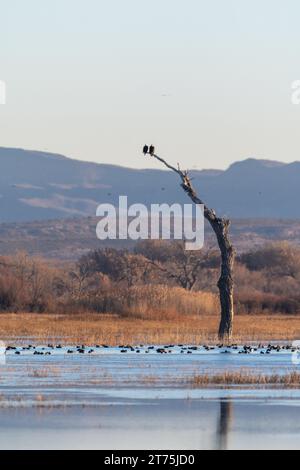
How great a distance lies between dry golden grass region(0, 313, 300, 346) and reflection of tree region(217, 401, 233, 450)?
1661 centimetres

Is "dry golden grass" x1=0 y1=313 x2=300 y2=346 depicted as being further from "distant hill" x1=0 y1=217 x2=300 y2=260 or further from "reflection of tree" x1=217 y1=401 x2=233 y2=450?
"distant hill" x1=0 y1=217 x2=300 y2=260

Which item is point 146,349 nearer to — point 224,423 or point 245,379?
point 245,379

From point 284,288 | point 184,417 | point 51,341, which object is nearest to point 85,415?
point 184,417

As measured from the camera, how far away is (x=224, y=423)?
2094cm

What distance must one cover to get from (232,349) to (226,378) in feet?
33.5

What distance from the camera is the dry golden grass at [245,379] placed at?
27469 millimetres

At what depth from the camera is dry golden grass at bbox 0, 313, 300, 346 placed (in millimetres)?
42312

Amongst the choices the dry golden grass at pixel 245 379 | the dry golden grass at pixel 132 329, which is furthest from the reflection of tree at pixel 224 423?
the dry golden grass at pixel 132 329

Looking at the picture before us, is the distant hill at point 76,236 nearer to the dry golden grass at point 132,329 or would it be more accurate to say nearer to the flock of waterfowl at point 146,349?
the dry golden grass at point 132,329

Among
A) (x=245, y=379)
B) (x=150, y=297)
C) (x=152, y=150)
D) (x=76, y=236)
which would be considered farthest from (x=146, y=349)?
(x=76, y=236)

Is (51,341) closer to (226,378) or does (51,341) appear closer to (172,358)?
(172,358)

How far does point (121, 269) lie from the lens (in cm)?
8588

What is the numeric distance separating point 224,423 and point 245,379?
7049 mm

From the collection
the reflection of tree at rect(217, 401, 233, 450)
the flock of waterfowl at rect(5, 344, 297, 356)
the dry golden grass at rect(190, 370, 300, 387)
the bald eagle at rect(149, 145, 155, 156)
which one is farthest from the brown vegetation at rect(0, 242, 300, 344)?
the reflection of tree at rect(217, 401, 233, 450)
